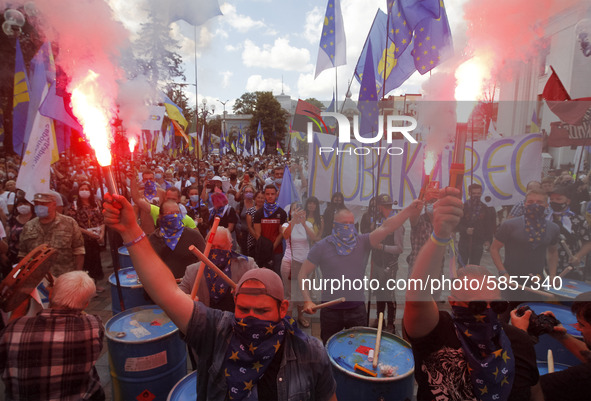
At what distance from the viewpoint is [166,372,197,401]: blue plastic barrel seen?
2.64 metres

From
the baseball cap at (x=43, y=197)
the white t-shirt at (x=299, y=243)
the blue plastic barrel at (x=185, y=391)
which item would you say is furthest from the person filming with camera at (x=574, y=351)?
the baseball cap at (x=43, y=197)

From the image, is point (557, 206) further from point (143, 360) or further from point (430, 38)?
point (143, 360)

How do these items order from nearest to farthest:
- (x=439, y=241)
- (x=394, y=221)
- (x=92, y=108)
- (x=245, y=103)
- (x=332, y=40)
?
(x=439, y=241) → (x=92, y=108) → (x=394, y=221) → (x=332, y=40) → (x=245, y=103)

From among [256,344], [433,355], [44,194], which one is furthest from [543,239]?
[44,194]

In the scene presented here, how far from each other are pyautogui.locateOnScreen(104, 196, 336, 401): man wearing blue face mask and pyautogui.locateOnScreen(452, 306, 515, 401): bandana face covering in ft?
2.52

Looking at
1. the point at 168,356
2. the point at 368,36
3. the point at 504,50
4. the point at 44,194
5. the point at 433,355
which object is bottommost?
the point at 168,356

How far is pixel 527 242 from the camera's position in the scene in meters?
4.52

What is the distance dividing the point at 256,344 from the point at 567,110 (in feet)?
28.1

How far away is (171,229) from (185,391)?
207cm

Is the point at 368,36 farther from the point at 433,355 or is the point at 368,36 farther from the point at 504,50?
the point at 433,355

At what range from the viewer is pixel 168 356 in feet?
10.7

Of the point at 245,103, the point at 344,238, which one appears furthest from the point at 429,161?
the point at 245,103

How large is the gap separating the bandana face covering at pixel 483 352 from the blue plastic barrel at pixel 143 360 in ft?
8.09

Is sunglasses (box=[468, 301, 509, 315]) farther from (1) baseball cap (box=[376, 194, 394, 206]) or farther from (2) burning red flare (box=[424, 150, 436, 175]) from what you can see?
(1) baseball cap (box=[376, 194, 394, 206])
